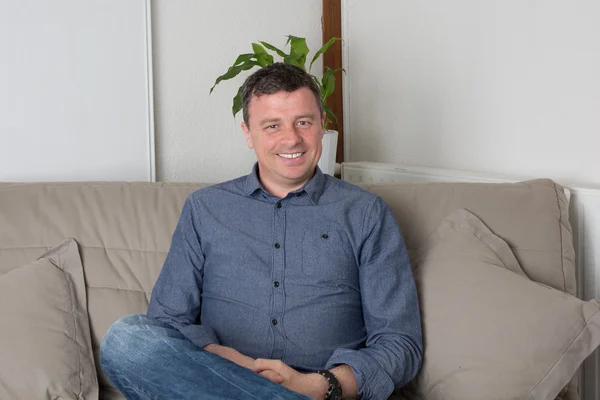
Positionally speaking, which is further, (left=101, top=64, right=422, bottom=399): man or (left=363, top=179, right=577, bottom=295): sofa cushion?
(left=363, top=179, right=577, bottom=295): sofa cushion

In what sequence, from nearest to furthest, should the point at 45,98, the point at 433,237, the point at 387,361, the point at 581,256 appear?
1. the point at 387,361
2. the point at 433,237
3. the point at 581,256
4. the point at 45,98

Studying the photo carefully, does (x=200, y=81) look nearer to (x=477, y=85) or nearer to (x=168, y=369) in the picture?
(x=477, y=85)

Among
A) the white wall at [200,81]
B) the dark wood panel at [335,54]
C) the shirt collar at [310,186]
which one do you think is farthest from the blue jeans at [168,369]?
the dark wood panel at [335,54]

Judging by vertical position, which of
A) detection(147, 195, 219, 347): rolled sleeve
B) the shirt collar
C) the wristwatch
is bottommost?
the wristwatch

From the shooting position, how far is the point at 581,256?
80.1 inches

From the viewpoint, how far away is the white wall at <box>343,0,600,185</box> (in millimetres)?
Result: 2109

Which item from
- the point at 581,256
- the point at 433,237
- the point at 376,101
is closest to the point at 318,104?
the point at 433,237

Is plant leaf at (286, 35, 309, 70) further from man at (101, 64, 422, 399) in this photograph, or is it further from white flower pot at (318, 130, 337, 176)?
man at (101, 64, 422, 399)

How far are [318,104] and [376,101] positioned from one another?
4.12 feet

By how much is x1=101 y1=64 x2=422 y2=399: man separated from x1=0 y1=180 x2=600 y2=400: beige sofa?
11 cm

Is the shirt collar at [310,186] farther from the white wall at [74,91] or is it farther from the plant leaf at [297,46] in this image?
the white wall at [74,91]

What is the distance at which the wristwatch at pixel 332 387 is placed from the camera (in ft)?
4.92

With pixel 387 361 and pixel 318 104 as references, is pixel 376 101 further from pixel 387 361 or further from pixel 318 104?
pixel 387 361

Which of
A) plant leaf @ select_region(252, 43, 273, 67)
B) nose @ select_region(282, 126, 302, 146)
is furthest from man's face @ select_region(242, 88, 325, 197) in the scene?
plant leaf @ select_region(252, 43, 273, 67)
